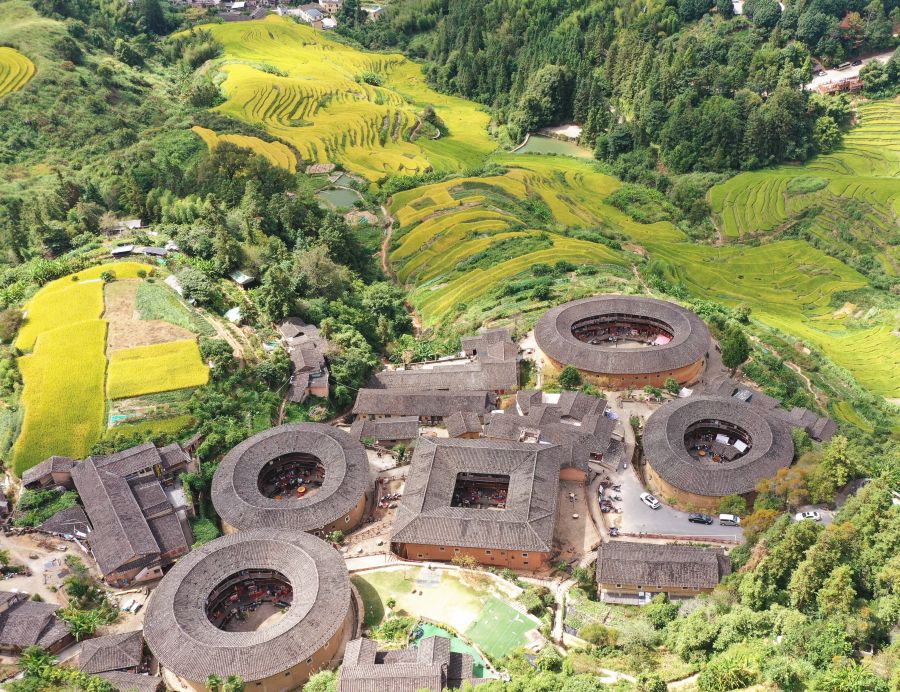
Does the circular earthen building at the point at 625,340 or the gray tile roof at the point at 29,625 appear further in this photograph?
the circular earthen building at the point at 625,340

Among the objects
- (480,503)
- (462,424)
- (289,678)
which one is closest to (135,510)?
(289,678)

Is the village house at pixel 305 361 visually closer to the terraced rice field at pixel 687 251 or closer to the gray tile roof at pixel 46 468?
the gray tile roof at pixel 46 468

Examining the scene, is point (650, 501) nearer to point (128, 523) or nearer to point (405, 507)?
point (405, 507)

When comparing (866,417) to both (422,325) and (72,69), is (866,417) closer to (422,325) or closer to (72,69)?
(422,325)

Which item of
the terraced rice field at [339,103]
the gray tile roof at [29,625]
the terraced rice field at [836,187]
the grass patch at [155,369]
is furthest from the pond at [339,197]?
the gray tile roof at [29,625]

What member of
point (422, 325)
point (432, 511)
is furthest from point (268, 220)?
point (432, 511)

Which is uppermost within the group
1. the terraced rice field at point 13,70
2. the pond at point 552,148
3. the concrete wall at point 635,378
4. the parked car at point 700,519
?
the terraced rice field at point 13,70
